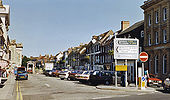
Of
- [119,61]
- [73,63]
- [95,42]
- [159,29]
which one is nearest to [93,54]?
[95,42]

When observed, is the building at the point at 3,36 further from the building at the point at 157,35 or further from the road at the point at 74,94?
the building at the point at 157,35

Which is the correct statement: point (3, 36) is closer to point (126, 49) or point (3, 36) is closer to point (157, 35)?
point (157, 35)

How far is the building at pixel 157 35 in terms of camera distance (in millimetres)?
33812

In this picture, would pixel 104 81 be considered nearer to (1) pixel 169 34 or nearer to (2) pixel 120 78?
(2) pixel 120 78

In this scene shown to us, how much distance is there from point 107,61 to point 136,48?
127ft

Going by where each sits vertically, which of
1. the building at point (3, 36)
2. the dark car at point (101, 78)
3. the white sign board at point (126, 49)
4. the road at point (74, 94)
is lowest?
the road at point (74, 94)

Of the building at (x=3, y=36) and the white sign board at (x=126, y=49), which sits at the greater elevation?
the building at (x=3, y=36)

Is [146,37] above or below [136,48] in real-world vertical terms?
above

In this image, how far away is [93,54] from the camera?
73.3 metres

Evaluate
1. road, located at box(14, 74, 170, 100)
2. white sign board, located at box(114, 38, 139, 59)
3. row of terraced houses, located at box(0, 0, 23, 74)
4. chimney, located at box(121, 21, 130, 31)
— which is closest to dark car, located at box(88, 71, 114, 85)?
white sign board, located at box(114, 38, 139, 59)

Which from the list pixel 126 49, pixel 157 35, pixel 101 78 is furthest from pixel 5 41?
pixel 126 49

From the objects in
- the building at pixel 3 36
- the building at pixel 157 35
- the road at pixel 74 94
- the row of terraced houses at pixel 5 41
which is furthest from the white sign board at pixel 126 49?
the building at pixel 3 36

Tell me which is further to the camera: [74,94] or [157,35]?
[157,35]

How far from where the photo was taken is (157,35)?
37.0m
